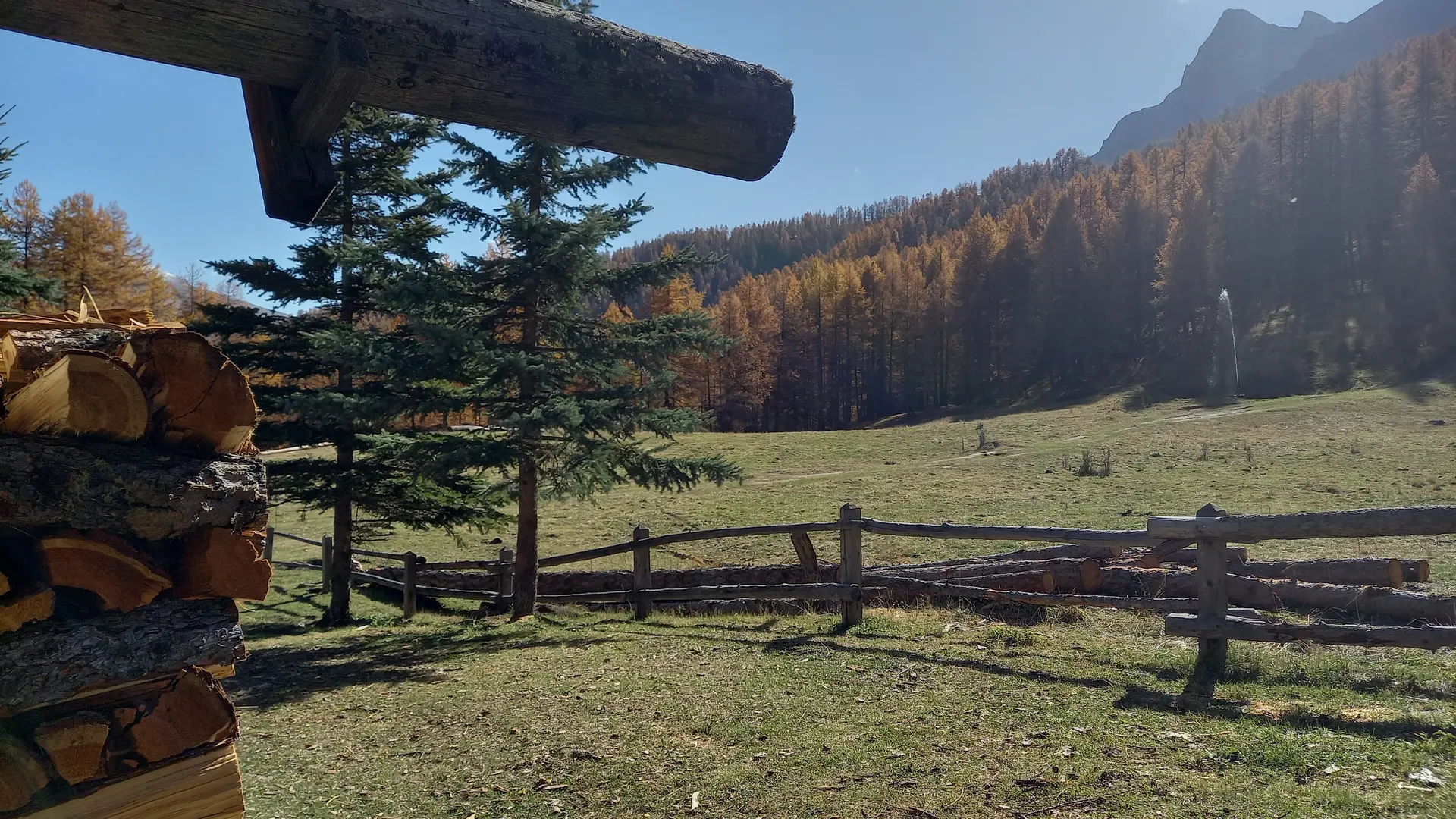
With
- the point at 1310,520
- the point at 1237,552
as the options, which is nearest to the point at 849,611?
the point at 1310,520

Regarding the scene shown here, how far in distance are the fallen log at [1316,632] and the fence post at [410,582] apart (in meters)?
12.1

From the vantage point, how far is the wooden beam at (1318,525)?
18.6ft

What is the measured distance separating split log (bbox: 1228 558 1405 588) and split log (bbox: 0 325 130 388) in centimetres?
1079

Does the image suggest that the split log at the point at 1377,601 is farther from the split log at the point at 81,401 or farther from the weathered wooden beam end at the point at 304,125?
the split log at the point at 81,401

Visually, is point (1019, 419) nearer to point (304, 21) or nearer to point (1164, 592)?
point (1164, 592)

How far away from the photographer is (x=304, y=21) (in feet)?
6.93

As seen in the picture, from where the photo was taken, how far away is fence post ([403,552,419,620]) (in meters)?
14.4

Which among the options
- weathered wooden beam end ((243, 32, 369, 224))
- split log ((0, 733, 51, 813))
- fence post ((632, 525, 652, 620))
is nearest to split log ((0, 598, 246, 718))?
split log ((0, 733, 51, 813))

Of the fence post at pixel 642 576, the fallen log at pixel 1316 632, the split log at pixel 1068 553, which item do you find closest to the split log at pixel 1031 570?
the split log at pixel 1068 553

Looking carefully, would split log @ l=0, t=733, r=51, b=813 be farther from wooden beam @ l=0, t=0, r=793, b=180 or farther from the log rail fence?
the log rail fence

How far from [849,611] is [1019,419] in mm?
39897

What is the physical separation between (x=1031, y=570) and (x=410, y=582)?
1041 centimetres

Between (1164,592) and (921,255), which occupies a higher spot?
(921,255)

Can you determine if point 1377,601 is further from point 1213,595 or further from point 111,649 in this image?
point 111,649
